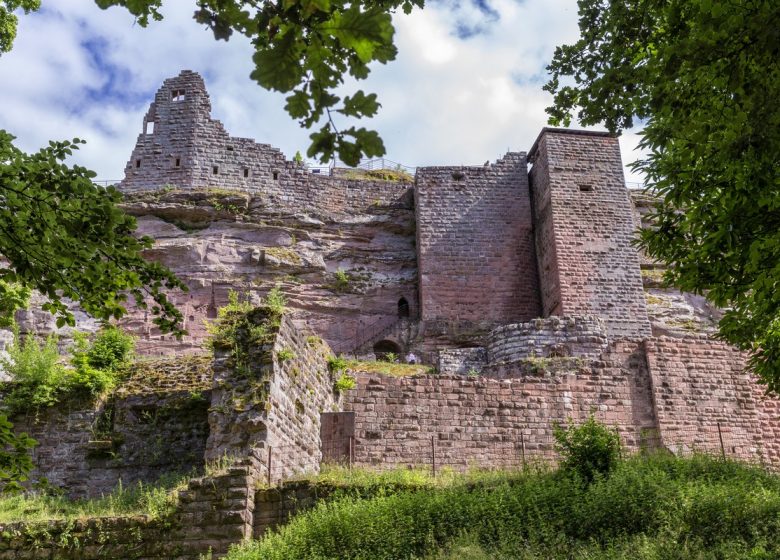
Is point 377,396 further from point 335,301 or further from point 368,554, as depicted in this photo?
point 335,301

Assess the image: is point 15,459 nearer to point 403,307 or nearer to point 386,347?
point 386,347

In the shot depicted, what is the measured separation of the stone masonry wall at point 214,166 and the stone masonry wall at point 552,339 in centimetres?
967

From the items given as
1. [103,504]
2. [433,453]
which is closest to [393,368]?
[433,453]

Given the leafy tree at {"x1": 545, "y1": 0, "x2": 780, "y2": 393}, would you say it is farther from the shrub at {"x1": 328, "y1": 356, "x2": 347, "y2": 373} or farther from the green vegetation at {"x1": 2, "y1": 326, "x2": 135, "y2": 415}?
the green vegetation at {"x1": 2, "y1": 326, "x2": 135, "y2": 415}

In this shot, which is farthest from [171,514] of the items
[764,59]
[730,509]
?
[764,59]

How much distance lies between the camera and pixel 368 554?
895 centimetres

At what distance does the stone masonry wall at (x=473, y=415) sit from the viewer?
46.8ft

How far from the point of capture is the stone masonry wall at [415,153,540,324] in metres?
25.8

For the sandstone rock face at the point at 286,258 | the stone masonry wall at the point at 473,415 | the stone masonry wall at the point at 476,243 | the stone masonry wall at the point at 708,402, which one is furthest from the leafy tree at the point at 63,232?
the stone masonry wall at the point at 476,243

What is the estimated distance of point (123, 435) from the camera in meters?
13.1

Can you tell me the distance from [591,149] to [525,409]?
1397cm

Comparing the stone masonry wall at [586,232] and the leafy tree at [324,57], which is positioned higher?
the stone masonry wall at [586,232]

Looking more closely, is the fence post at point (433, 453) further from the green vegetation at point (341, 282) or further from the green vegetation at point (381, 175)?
the green vegetation at point (381, 175)

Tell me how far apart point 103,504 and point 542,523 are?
5808 mm
